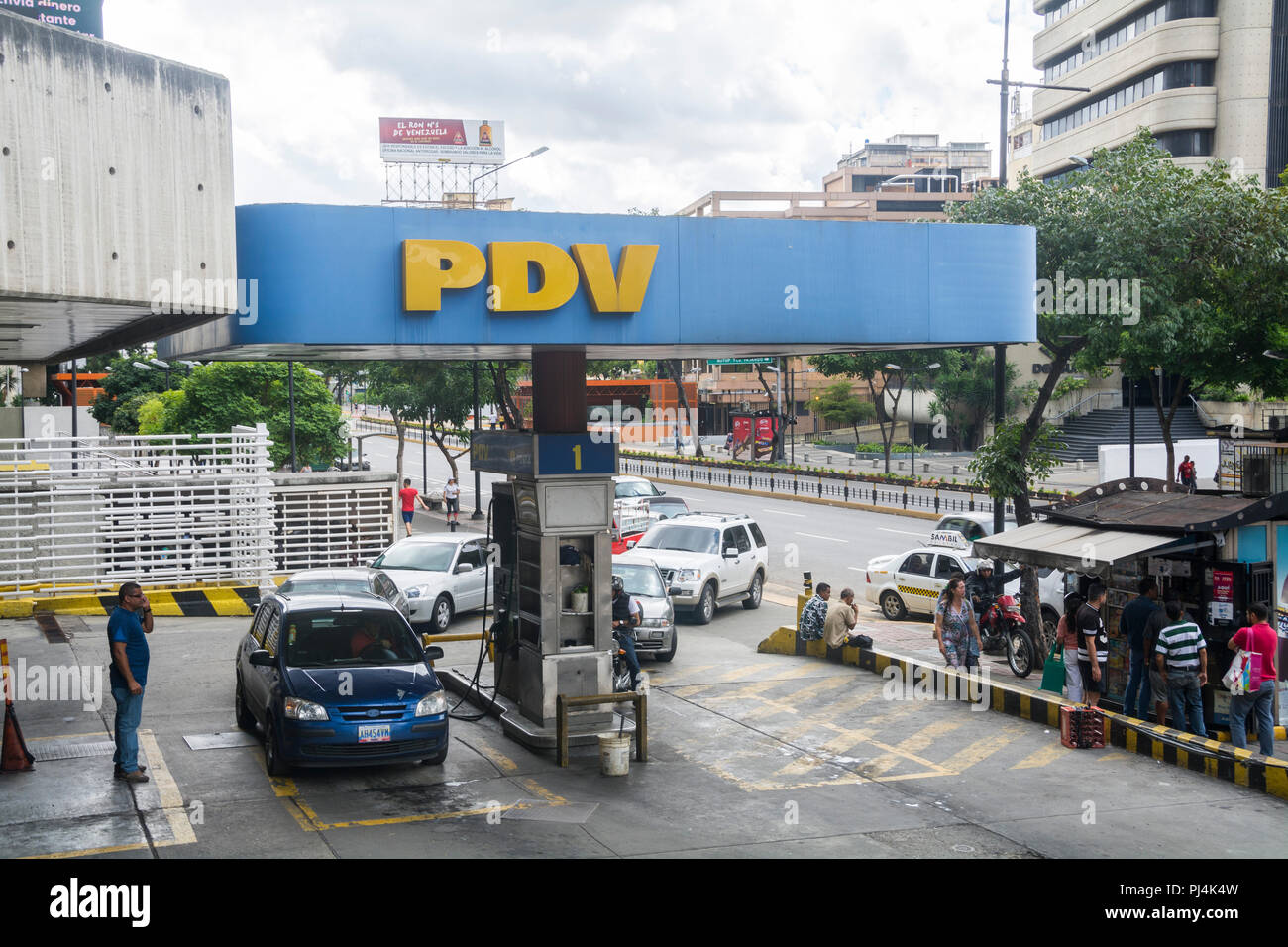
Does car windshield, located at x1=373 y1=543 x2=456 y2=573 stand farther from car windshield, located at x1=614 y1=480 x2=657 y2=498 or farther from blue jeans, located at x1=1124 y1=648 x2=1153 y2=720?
car windshield, located at x1=614 y1=480 x2=657 y2=498

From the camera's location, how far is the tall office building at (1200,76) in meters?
63.5

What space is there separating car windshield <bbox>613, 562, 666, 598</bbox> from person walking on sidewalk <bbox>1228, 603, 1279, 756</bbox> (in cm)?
860

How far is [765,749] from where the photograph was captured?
13.3 m

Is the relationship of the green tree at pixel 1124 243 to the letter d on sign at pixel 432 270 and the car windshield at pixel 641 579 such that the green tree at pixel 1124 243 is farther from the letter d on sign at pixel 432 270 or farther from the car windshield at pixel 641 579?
the letter d on sign at pixel 432 270

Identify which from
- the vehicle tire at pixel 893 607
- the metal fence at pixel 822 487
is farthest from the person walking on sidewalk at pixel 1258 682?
the metal fence at pixel 822 487

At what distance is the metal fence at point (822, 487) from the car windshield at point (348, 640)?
104ft

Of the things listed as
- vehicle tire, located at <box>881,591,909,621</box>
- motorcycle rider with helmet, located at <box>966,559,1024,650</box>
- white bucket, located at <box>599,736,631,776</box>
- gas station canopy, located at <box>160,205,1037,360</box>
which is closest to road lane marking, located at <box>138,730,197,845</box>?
white bucket, located at <box>599,736,631,776</box>

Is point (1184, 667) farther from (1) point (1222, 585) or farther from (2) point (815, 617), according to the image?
(2) point (815, 617)

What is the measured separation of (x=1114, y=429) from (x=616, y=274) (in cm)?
5923

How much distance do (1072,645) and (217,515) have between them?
52.6ft

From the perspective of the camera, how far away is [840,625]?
714 inches
